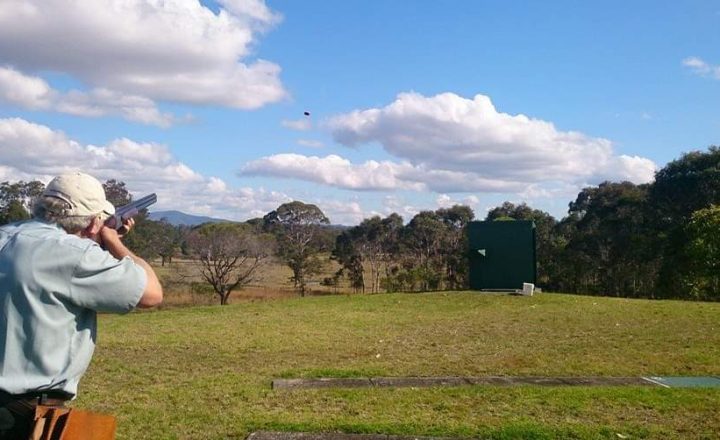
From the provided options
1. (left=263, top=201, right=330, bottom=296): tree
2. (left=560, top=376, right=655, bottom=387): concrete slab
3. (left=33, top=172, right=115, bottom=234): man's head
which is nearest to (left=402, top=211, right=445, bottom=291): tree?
(left=263, top=201, right=330, bottom=296): tree

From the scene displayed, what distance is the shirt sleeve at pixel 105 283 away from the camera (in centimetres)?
205

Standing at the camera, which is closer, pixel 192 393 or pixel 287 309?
pixel 192 393

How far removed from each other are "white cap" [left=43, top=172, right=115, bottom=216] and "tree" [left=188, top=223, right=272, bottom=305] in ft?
81.3

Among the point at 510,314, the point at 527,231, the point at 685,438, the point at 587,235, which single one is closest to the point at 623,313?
the point at 510,314

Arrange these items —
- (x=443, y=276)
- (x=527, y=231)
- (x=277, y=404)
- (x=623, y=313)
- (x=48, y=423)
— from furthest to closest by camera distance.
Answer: (x=443, y=276) < (x=527, y=231) < (x=623, y=313) < (x=277, y=404) < (x=48, y=423)

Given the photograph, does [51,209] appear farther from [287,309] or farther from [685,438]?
[287,309]

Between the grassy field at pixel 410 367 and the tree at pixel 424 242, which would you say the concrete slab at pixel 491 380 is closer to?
the grassy field at pixel 410 367

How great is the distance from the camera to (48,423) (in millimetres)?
1998

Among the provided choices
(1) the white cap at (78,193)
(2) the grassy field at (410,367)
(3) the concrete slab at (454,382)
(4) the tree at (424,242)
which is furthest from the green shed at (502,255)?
(1) the white cap at (78,193)

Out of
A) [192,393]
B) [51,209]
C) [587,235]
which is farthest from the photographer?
[587,235]

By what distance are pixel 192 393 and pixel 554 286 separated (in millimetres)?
23481

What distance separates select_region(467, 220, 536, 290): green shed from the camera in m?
19.3

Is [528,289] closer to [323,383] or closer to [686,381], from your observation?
[686,381]

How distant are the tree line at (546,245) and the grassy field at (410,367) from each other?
719 centimetres
